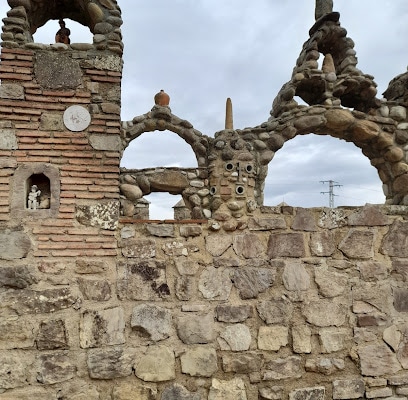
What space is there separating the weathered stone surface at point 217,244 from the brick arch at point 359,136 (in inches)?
45.5

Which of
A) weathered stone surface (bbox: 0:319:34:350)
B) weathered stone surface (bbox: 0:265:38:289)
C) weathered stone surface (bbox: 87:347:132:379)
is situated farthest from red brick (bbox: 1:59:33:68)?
weathered stone surface (bbox: 87:347:132:379)

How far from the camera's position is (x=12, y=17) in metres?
3.95

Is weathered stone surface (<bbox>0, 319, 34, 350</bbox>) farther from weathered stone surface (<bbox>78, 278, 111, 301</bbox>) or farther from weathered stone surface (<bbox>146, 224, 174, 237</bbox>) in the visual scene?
weathered stone surface (<bbox>146, 224, 174, 237</bbox>)

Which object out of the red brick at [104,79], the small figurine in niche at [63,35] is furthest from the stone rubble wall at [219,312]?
the small figurine in niche at [63,35]

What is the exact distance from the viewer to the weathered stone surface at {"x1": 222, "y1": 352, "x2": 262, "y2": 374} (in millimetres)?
3932

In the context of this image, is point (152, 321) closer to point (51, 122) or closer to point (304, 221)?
point (304, 221)

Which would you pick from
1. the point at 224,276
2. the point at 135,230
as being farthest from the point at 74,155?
the point at 224,276

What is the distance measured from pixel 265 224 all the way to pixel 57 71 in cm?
250

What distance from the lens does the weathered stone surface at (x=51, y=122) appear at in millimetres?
3877

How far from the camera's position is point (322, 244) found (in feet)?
14.2

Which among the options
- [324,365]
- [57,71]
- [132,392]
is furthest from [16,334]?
[324,365]

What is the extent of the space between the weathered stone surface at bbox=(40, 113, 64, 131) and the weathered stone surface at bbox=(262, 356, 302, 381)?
2962mm

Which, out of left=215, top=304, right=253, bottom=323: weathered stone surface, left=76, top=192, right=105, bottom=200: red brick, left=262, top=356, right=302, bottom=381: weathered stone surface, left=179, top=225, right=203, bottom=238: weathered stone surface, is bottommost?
left=262, top=356, right=302, bottom=381: weathered stone surface

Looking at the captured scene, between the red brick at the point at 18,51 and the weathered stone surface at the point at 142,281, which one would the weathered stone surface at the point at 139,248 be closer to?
the weathered stone surface at the point at 142,281
